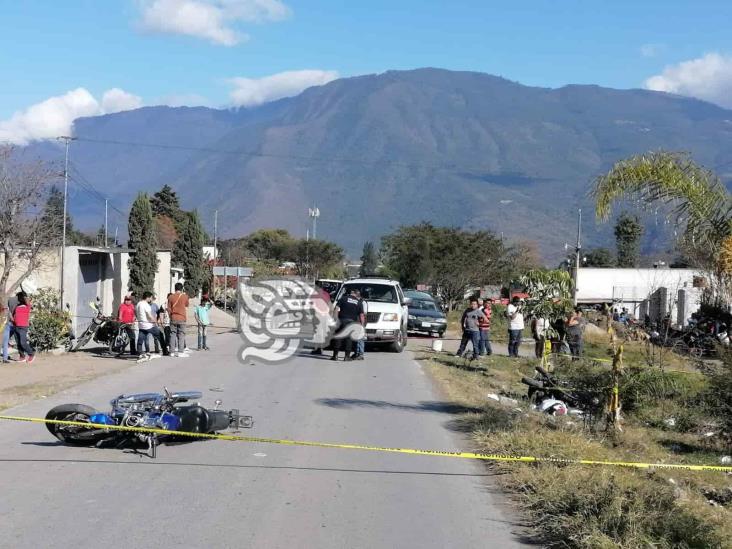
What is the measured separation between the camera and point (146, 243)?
Answer: 4288 centimetres

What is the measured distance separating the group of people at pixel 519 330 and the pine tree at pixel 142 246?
22789mm

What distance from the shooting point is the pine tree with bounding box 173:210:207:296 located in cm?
5884

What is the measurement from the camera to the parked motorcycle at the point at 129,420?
9.11 m

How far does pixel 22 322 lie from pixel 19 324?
3.1 inches

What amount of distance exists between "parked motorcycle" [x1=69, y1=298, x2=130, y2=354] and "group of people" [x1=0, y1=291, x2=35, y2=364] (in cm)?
218

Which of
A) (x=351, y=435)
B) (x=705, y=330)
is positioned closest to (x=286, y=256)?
(x=705, y=330)

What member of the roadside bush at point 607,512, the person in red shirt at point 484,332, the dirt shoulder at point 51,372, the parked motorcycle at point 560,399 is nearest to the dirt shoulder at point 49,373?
the dirt shoulder at point 51,372

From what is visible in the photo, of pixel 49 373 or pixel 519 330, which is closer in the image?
pixel 49 373

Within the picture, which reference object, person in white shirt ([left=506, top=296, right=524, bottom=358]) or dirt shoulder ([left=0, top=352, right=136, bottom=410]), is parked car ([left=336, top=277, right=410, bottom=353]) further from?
dirt shoulder ([left=0, top=352, right=136, bottom=410])

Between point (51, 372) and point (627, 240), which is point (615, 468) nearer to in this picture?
point (51, 372)

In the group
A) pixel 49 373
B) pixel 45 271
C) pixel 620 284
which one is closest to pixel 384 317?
pixel 49 373

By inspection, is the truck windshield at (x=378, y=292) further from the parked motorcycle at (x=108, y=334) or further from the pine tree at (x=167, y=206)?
the pine tree at (x=167, y=206)

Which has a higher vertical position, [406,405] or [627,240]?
[627,240]

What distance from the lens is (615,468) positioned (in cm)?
891
